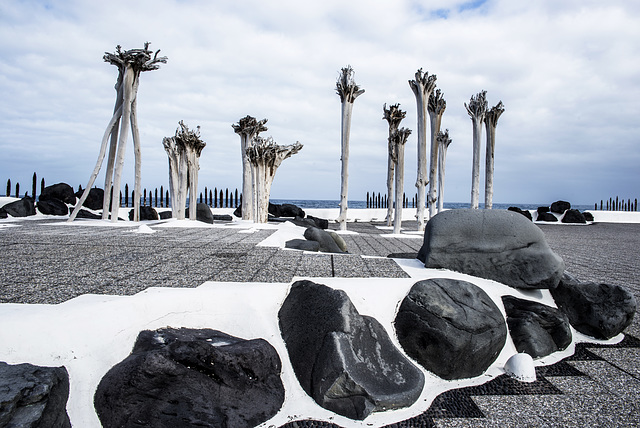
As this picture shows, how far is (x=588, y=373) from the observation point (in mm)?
3254

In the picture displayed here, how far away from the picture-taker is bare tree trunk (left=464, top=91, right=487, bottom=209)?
14109mm

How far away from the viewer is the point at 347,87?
12.4 metres

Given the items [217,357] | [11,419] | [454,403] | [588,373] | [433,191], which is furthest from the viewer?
Result: [433,191]

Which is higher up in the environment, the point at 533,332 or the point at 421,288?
the point at 421,288

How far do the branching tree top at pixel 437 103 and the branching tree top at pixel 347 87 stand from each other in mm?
2645

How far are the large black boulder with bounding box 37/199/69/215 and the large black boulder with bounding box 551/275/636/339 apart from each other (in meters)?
17.8

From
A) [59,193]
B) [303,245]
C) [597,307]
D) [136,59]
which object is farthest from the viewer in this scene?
[59,193]

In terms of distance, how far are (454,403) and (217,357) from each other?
1.73 m

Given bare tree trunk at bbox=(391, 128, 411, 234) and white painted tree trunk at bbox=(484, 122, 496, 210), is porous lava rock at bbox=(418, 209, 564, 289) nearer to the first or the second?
bare tree trunk at bbox=(391, 128, 411, 234)

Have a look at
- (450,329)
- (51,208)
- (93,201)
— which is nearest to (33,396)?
(450,329)

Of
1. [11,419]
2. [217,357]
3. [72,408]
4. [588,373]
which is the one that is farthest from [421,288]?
[11,419]

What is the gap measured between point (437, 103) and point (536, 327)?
11.0 metres

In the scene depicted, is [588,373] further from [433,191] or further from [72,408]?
[433,191]

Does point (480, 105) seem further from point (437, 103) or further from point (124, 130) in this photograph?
point (124, 130)
